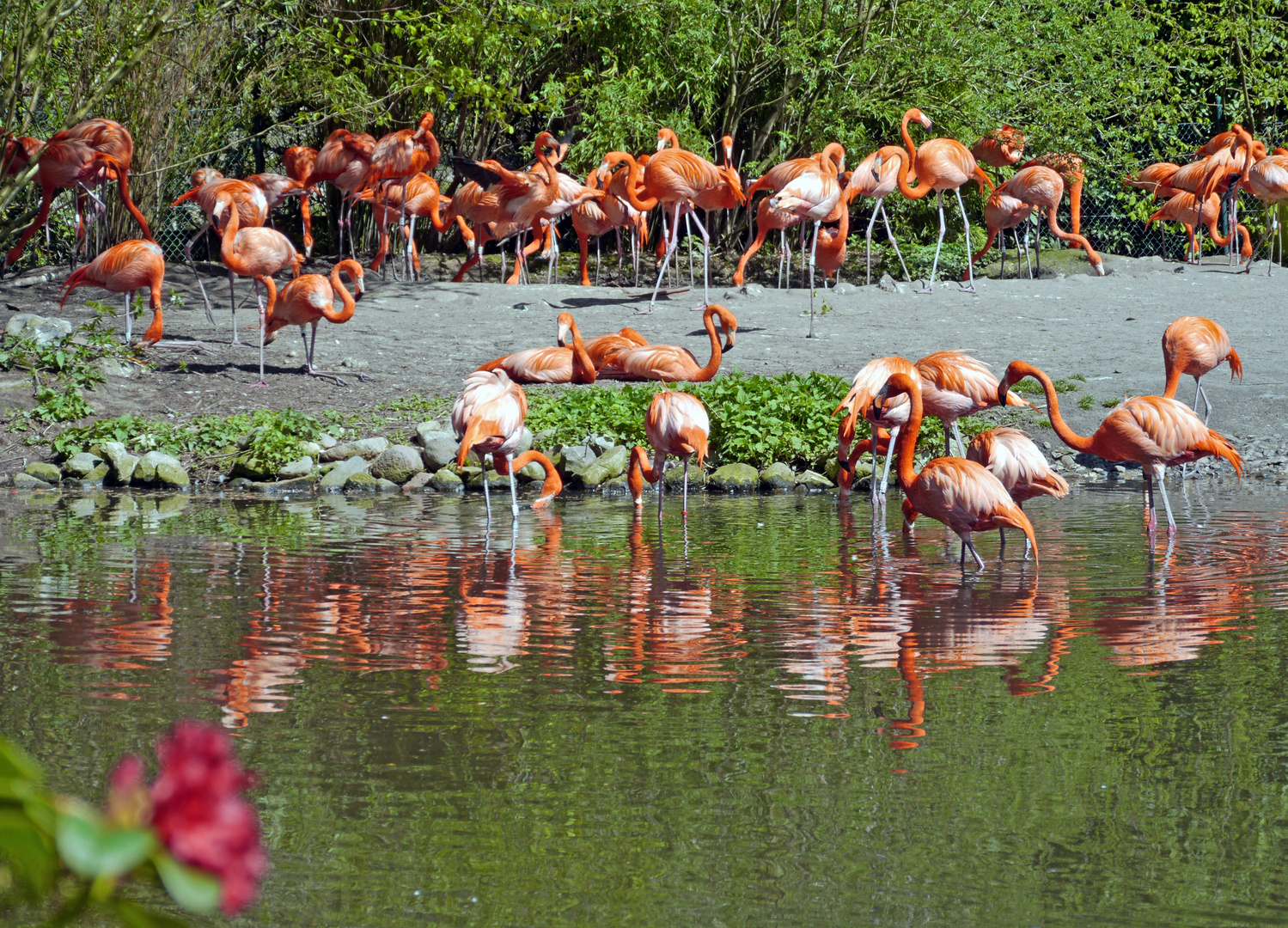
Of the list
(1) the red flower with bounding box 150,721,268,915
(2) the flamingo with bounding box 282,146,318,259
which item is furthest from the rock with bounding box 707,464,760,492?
(1) the red flower with bounding box 150,721,268,915

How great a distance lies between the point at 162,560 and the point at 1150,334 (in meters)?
8.50

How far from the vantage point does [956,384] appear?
23.2 feet

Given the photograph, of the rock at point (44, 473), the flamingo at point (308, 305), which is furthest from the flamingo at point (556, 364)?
the rock at point (44, 473)

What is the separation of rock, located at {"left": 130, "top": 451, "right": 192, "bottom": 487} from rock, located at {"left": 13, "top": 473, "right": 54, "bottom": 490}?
1.78 feet

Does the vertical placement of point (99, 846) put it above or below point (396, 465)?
above

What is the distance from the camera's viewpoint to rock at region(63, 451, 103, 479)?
8766 millimetres

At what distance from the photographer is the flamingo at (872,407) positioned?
6906 mm

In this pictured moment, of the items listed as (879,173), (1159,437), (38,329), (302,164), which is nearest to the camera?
(1159,437)

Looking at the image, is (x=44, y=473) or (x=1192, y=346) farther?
(x=44, y=473)

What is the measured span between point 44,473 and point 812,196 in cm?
638

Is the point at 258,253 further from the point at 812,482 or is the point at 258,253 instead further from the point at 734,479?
the point at 812,482

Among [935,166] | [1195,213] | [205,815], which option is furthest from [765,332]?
[205,815]

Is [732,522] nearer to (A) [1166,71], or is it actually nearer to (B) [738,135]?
(B) [738,135]

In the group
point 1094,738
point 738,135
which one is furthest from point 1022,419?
point 738,135
